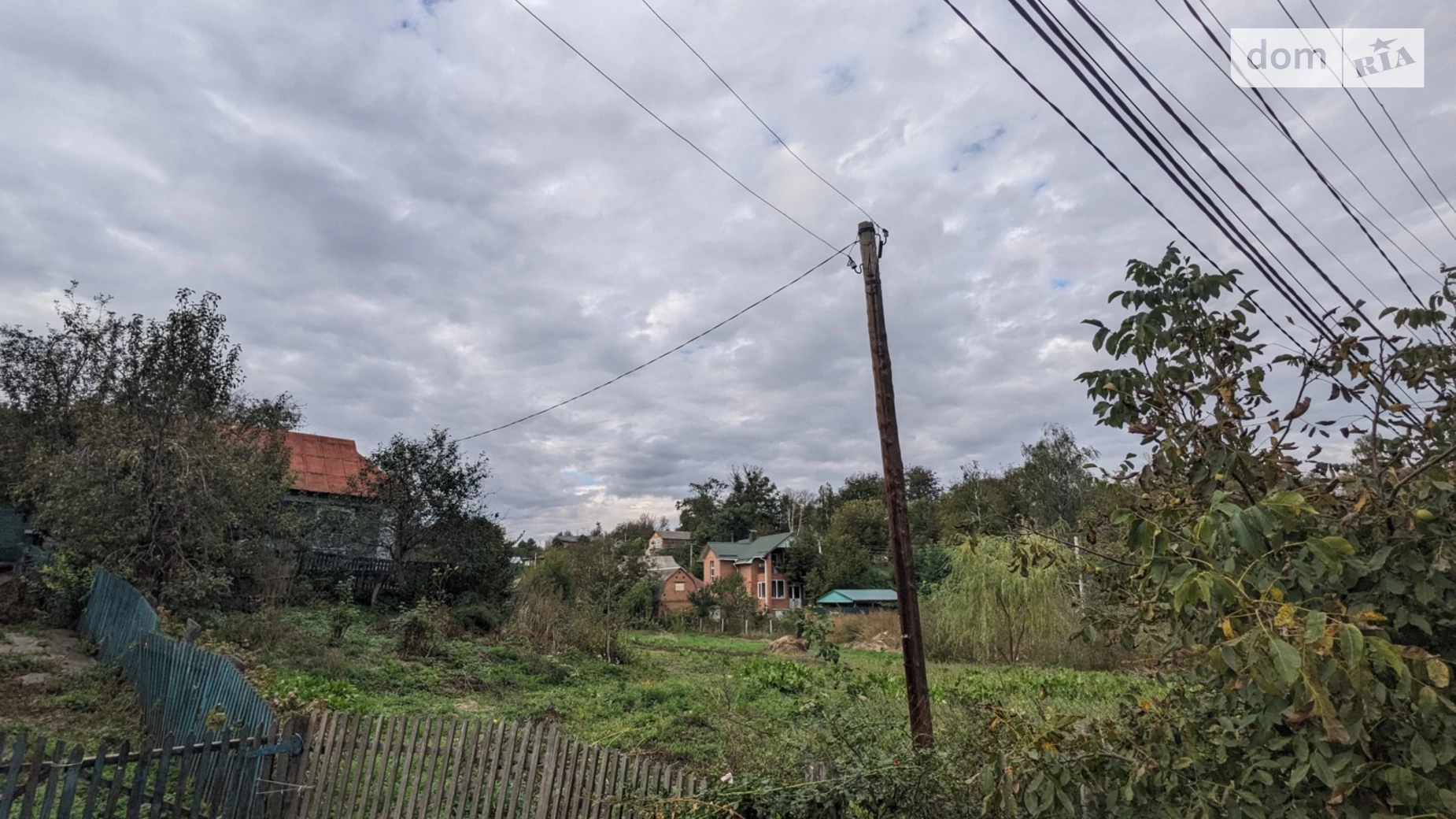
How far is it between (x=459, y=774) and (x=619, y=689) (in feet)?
20.4

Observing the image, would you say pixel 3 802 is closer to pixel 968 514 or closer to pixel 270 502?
pixel 968 514

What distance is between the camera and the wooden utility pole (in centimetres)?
538

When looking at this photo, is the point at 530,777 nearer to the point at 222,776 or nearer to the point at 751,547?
the point at 222,776

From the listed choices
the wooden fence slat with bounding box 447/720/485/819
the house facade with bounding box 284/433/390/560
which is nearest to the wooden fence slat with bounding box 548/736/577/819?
the wooden fence slat with bounding box 447/720/485/819

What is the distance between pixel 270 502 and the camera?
14.8 metres

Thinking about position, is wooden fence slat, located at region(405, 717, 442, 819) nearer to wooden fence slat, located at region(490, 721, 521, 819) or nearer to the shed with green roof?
wooden fence slat, located at region(490, 721, 521, 819)

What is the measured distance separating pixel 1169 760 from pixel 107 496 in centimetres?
1464

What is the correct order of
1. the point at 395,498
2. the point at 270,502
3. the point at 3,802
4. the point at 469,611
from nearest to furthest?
the point at 3,802 → the point at 270,502 → the point at 469,611 → the point at 395,498

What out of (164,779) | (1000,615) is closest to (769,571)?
(1000,615)

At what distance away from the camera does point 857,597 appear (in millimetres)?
39938

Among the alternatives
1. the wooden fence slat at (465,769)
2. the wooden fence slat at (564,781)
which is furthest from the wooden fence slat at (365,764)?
Result: the wooden fence slat at (564,781)

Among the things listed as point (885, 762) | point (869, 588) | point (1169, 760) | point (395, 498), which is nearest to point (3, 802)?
point (885, 762)

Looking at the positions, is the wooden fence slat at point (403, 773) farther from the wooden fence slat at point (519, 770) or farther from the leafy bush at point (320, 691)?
the leafy bush at point (320, 691)

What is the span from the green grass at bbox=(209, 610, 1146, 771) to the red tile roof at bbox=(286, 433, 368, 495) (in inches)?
549
